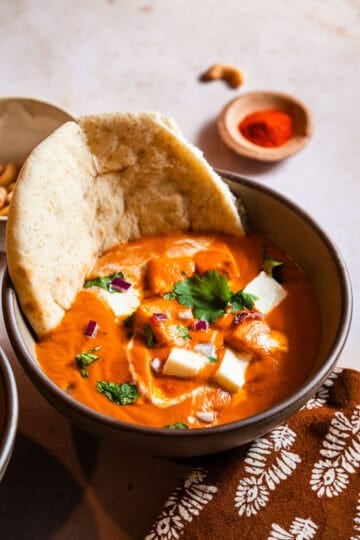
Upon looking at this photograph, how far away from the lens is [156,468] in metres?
2.04

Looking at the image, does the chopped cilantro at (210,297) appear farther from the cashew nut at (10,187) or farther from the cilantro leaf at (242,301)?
the cashew nut at (10,187)

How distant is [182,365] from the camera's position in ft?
6.49

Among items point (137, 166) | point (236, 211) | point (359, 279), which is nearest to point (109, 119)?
point (137, 166)

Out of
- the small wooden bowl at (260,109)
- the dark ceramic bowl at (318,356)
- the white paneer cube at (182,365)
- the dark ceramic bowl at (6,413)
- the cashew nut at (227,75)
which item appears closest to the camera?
the dark ceramic bowl at (6,413)

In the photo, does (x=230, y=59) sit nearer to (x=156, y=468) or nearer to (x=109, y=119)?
(x=109, y=119)

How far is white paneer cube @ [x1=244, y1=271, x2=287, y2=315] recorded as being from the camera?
2.19 m

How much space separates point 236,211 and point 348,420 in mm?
710

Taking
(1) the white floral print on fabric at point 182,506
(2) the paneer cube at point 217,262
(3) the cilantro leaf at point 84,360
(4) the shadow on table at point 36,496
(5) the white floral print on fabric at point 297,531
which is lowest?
(4) the shadow on table at point 36,496

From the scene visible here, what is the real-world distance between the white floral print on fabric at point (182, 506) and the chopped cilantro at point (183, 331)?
347 mm

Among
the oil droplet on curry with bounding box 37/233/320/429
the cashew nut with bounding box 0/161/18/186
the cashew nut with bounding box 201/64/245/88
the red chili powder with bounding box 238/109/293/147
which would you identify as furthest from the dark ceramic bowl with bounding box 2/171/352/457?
the cashew nut with bounding box 201/64/245/88

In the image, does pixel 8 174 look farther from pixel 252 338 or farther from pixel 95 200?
pixel 252 338

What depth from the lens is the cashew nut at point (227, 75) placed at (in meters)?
3.43

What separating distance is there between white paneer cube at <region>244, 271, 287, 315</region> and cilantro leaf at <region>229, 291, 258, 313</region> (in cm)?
1

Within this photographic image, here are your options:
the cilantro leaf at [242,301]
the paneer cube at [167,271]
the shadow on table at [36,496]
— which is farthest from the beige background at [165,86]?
the paneer cube at [167,271]
